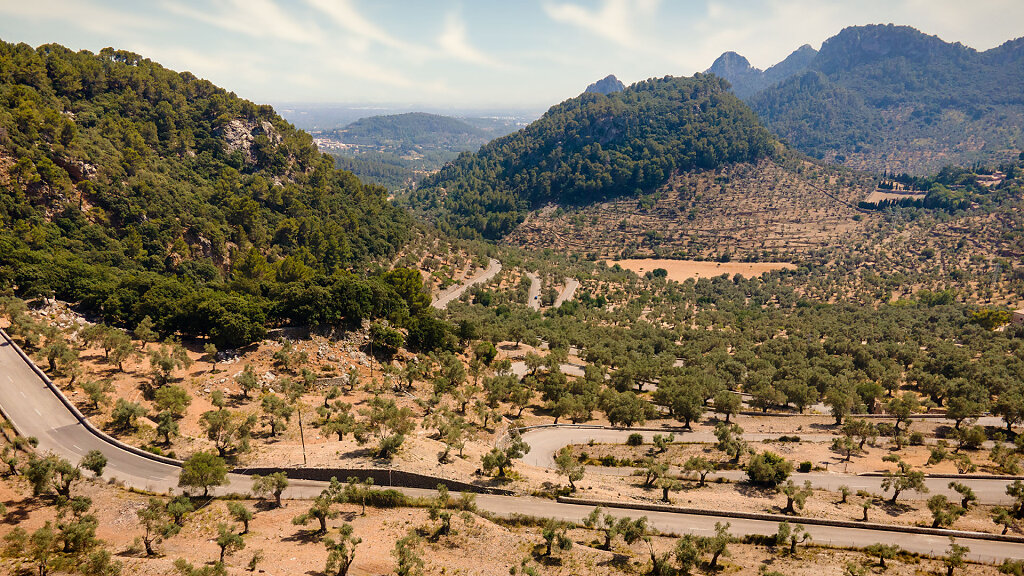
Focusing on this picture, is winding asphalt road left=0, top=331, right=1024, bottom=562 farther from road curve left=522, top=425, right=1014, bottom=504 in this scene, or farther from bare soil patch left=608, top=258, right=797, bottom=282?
bare soil patch left=608, top=258, right=797, bottom=282

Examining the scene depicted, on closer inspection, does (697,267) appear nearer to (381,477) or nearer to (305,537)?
(381,477)

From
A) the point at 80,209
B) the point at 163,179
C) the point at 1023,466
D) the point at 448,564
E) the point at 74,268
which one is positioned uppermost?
the point at 163,179

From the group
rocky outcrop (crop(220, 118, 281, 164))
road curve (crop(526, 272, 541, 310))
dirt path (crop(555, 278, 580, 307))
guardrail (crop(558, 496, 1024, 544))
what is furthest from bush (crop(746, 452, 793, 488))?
rocky outcrop (crop(220, 118, 281, 164))

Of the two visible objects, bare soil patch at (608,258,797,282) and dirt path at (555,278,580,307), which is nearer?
dirt path at (555,278,580,307)

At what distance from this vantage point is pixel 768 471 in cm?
4653

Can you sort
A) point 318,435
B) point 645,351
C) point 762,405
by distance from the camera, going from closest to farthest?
point 318,435, point 762,405, point 645,351

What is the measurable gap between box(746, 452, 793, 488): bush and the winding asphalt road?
6.66 m

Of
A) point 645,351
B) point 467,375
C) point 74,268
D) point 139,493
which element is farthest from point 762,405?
point 74,268

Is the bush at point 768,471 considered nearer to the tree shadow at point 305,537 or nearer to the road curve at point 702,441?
the road curve at point 702,441

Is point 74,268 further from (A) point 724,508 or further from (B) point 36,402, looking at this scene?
(A) point 724,508

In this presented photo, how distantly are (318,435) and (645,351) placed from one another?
61922mm

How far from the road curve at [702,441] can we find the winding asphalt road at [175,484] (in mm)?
8725

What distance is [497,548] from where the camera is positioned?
3609 cm

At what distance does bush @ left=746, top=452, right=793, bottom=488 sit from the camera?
46.6 metres
